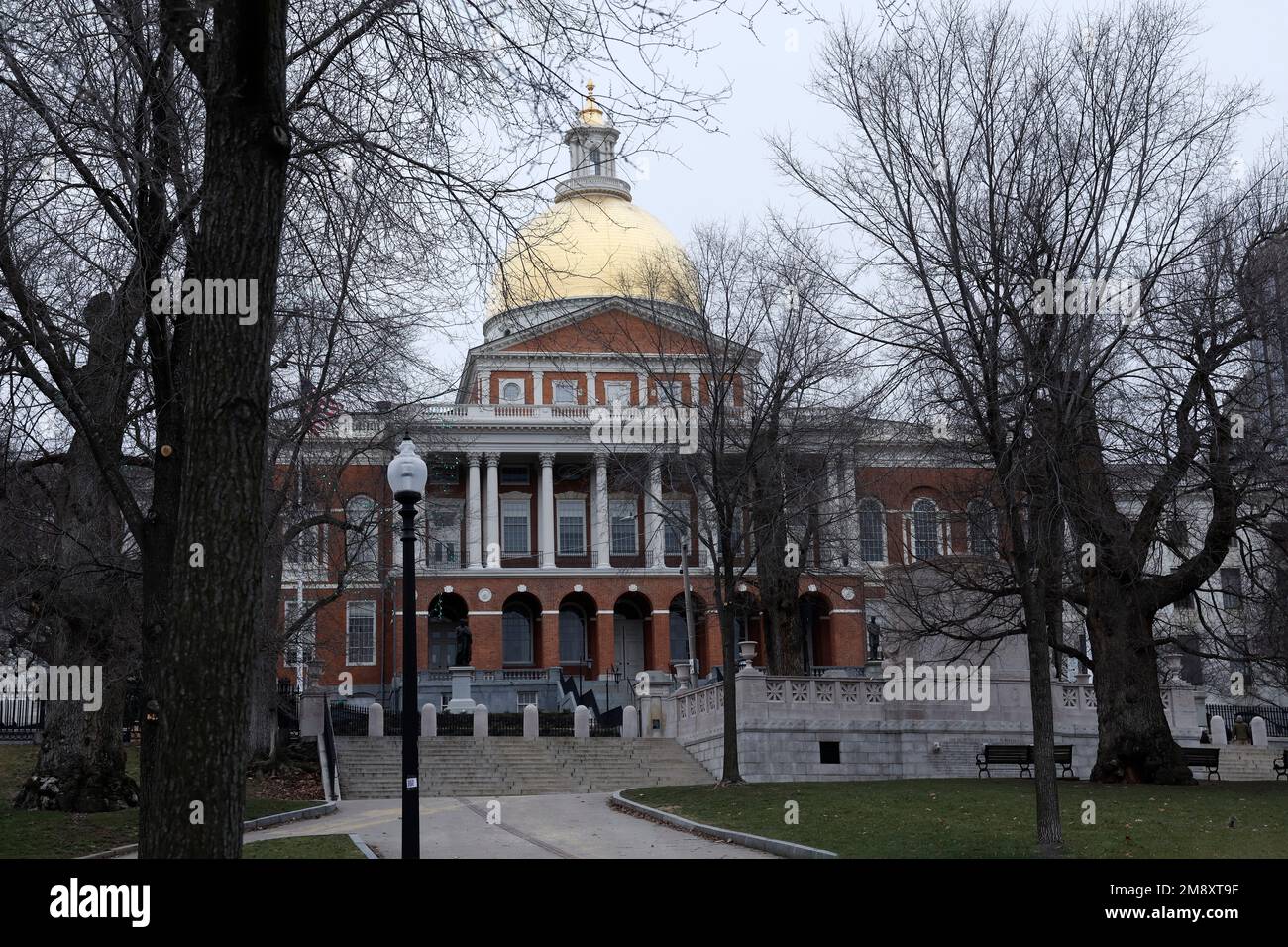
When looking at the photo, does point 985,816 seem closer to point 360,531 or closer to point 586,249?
point 360,531

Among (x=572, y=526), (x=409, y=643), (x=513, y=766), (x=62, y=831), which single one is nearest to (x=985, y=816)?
(x=409, y=643)

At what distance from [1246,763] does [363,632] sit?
38.5m

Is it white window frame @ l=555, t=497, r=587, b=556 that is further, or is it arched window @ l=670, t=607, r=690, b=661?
white window frame @ l=555, t=497, r=587, b=556

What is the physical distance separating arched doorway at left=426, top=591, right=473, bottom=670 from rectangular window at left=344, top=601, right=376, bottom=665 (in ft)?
9.09

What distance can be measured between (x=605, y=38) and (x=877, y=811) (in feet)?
48.4

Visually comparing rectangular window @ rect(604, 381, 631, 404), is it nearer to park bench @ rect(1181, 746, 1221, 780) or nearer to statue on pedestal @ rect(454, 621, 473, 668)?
statue on pedestal @ rect(454, 621, 473, 668)

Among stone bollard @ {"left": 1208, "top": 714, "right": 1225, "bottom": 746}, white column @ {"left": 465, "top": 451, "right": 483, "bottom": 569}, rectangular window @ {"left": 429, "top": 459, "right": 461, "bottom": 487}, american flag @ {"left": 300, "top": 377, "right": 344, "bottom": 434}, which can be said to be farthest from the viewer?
white column @ {"left": 465, "top": 451, "right": 483, "bottom": 569}

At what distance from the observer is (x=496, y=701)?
5256cm

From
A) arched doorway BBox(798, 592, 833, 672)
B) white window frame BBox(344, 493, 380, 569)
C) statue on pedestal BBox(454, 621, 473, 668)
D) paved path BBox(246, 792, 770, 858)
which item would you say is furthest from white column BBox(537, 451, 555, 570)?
paved path BBox(246, 792, 770, 858)

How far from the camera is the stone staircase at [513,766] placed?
30.0 m


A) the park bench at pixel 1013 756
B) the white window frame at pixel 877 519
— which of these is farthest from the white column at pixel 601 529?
the park bench at pixel 1013 756

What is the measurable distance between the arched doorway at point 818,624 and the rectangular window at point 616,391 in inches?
529

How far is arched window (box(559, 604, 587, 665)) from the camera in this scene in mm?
64938

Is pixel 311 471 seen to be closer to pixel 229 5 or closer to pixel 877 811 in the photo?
pixel 877 811
